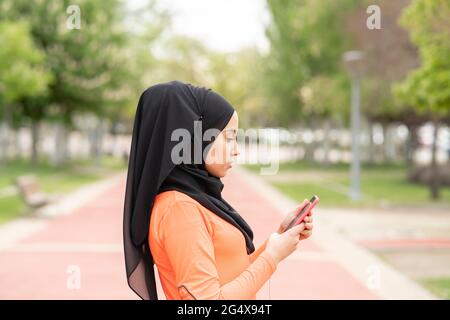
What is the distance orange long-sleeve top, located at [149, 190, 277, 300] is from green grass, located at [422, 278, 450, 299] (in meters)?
6.02

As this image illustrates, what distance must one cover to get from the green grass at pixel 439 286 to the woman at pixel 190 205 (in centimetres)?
603

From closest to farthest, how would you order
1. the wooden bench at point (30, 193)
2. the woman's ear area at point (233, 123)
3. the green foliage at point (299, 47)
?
1. the woman's ear area at point (233, 123)
2. the wooden bench at point (30, 193)
3. the green foliage at point (299, 47)

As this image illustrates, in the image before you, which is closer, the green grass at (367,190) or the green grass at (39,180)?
the green grass at (39,180)

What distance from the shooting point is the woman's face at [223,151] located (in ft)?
8.87

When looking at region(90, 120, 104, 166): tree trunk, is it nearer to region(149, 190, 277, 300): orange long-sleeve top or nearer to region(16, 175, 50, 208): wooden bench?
region(16, 175, 50, 208): wooden bench

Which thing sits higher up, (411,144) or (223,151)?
(223,151)

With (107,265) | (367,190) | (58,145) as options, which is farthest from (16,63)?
(107,265)

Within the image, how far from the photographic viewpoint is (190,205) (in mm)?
2596

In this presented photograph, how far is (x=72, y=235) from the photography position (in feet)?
44.1

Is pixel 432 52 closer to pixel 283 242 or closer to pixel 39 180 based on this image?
pixel 283 242

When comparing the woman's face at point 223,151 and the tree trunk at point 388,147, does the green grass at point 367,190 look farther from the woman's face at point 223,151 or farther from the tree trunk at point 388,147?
the woman's face at point 223,151

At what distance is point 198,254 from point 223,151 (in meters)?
0.40

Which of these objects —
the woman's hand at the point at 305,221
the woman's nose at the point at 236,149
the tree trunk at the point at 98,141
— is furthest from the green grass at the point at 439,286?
the tree trunk at the point at 98,141
